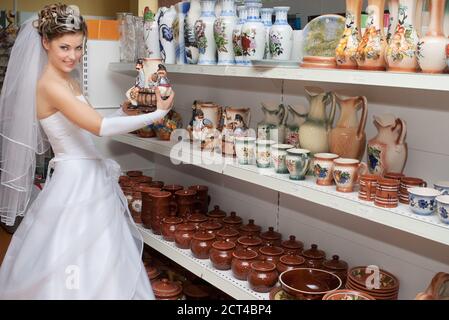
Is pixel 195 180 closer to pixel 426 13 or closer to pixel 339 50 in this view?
pixel 339 50

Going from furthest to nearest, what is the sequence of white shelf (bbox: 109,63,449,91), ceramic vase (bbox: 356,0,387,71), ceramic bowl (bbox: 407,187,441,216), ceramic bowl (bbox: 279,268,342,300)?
ceramic bowl (bbox: 279,268,342,300), ceramic vase (bbox: 356,0,387,71), ceramic bowl (bbox: 407,187,441,216), white shelf (bbox: 109,63,449,91)

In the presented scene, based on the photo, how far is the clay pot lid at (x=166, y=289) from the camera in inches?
83.0

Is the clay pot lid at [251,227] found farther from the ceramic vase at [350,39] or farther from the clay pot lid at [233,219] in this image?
the ceramic vase at [350,39]

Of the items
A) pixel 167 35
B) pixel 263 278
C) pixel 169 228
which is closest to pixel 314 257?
pixel 263 278

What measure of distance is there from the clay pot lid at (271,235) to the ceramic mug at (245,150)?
37 centimetres

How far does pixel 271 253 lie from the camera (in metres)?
1.90

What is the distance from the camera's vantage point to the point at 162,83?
190 cm

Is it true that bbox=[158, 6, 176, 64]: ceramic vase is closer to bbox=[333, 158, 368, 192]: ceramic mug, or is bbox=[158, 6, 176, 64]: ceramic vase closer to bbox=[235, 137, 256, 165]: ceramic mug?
bbox=[235, 137, 256, 165]: ceramic mug

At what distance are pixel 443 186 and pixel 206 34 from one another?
109 centimetres

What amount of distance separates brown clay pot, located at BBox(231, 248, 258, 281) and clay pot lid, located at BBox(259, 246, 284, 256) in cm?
4

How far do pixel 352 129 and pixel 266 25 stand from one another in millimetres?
524

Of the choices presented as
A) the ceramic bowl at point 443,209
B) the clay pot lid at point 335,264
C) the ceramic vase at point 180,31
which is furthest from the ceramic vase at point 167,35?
the ceramic bowl at point 443,209

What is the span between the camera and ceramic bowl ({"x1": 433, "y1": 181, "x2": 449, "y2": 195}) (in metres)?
1.42

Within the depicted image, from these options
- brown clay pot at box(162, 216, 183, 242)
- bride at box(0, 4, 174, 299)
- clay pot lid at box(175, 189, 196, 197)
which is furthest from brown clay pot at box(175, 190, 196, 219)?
bride at box(0, 4, 174, 299)
